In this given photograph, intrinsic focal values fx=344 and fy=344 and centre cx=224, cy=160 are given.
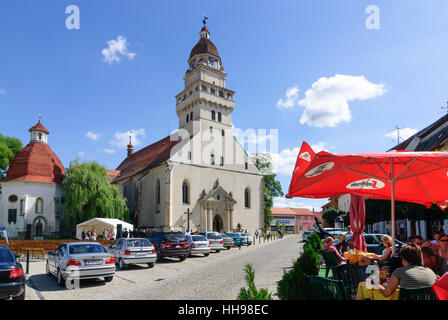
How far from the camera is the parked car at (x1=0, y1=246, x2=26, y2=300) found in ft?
26.4

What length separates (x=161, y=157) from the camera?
151 feet

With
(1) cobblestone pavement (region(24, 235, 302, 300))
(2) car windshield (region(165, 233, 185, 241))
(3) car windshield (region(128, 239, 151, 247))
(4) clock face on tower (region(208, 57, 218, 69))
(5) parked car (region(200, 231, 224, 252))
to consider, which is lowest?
(5) parked car (region(200, 231, 224, 252))

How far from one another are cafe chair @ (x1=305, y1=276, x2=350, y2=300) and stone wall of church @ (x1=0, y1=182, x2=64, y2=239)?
46399 mm

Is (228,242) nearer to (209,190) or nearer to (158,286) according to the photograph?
(209,190)

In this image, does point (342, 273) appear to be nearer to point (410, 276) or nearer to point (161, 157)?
point (410, 276)

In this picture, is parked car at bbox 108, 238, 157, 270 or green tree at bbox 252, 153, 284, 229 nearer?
parked car at bbox 108, 238, 157, 270

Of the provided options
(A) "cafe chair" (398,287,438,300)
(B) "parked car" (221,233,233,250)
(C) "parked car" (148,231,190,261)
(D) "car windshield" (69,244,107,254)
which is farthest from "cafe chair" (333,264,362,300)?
(B) "parked car" (221,233,233,250)

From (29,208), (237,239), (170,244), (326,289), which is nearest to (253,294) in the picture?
(326,289)

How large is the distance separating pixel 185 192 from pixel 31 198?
785 inches

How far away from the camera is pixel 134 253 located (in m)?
15.5

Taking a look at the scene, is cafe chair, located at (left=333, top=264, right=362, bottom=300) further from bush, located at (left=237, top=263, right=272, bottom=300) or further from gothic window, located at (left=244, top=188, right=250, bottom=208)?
gothic window, located at (left=244, top=188, right=250, bottom=208)

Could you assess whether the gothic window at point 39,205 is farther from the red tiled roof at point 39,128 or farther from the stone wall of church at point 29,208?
the red tiled roof at point 39,128

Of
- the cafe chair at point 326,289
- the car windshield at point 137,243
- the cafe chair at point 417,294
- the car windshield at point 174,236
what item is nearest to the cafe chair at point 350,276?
the cafe chair at point 417,294
